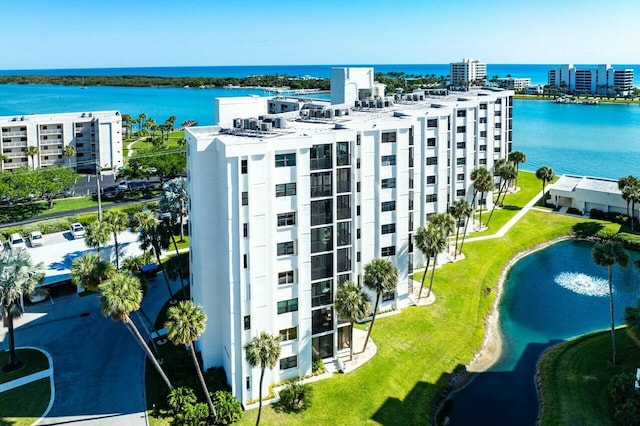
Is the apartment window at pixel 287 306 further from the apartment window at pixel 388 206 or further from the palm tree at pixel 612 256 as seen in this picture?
the palm tree at pixel 612 256

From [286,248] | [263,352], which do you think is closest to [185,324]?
[263,352]

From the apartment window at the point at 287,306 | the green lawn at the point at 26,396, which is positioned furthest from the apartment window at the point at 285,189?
the green lawn at the point at 26,396

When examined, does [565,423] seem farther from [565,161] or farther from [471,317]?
[565,161]

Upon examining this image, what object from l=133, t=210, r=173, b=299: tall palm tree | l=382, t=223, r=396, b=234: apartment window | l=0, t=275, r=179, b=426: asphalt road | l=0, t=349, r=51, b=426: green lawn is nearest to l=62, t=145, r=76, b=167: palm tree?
l=0, t=275, r=179, b=426: asphalt road

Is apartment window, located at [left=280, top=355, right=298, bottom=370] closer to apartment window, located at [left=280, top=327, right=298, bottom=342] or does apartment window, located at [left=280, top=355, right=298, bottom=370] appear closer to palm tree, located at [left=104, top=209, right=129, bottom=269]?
apartment window, located at [left=280, top=327, right=298, bottom=342]

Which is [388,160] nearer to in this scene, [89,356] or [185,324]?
[185,324]

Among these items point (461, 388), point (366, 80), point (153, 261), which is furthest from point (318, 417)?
point (366, 80)
